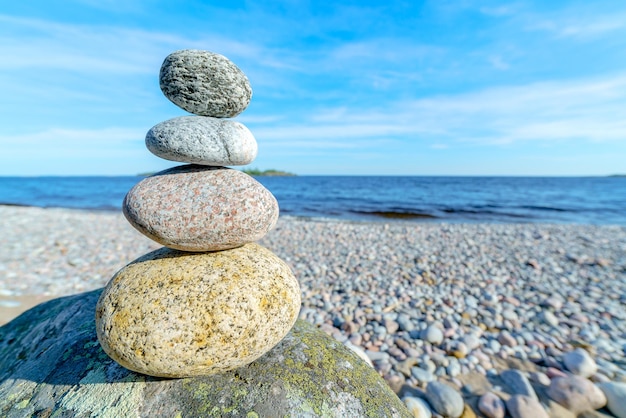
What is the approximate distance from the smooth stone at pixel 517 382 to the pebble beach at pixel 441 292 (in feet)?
0.13

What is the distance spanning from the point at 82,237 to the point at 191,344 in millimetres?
10955

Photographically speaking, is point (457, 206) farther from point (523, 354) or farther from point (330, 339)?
point (330, 339)

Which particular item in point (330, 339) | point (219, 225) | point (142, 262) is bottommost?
point (330, 339)

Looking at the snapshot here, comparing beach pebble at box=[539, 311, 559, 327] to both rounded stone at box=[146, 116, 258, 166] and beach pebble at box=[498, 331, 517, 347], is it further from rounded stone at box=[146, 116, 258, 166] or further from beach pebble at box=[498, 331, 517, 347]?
rounded stone at box=[146, 116, 258, 166]

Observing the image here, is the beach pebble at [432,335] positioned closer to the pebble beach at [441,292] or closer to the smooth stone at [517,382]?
the pebble beach at [441,292]

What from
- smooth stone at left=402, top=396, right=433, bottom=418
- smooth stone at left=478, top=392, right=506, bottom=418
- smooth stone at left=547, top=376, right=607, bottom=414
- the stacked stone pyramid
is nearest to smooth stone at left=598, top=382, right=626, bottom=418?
smooth stone at left=547, top=376, right=607, bottom=414

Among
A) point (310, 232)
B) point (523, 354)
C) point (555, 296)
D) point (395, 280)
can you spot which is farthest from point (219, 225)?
point (310, 232)

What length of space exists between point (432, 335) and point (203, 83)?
421cm

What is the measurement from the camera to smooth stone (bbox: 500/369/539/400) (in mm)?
3323

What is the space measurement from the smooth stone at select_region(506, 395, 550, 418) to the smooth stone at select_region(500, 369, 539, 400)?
169 millimetres

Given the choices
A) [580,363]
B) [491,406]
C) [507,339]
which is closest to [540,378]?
[580,363]

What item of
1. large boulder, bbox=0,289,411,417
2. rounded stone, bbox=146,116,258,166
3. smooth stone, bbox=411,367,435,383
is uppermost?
rounded stone, bbox=146,116,258,166

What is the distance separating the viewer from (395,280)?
6.63 meters

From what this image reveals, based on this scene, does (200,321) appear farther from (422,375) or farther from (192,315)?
(422,375)
